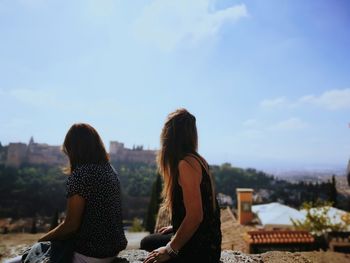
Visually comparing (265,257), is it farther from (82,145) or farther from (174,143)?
(82,145)

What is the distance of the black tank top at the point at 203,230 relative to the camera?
6.80 feet

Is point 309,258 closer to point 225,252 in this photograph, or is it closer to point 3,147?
point 225,252

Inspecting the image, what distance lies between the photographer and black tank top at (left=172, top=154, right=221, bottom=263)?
2.07 metres

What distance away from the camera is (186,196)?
6.49ft

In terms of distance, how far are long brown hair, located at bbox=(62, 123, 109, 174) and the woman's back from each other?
0.29 feet

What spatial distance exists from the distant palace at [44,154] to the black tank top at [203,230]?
55885mm

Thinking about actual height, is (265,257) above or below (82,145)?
below

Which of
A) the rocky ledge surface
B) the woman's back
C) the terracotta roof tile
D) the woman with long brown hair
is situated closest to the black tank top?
the woman with long brown hair

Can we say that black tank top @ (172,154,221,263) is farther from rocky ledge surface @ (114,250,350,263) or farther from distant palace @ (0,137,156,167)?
distant palace @ (0,137,156,167)

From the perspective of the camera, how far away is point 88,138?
248 centimetres

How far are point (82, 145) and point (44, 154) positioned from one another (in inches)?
3357

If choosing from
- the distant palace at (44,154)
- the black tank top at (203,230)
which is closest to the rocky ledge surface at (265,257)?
the black tank top at (203,230)

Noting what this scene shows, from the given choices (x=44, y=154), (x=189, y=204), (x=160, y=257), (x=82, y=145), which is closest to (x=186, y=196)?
(x=189, y=204)

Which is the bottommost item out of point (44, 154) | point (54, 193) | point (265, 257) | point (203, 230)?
point (54, 193)
